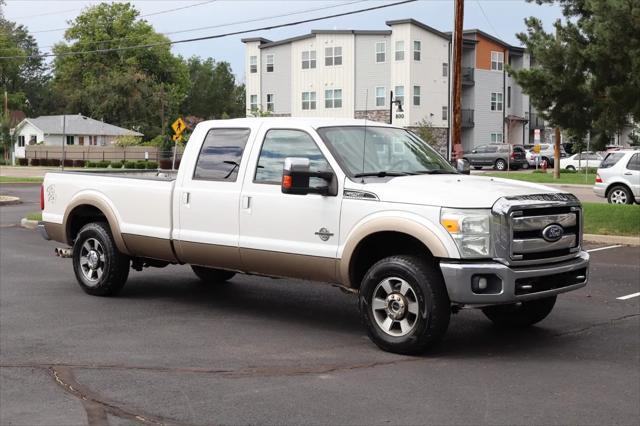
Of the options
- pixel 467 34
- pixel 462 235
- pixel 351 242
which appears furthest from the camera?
pixel 467 34

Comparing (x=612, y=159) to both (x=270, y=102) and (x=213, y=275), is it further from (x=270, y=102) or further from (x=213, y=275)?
(x=270, y=102)

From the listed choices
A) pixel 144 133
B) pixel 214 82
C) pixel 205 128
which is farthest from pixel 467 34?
pixel 205 128

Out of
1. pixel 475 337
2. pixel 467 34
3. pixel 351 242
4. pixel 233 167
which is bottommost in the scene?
pixel 475 337

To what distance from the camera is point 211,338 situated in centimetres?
770

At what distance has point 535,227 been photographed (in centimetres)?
703

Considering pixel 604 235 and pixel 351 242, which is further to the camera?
pixel 604 235

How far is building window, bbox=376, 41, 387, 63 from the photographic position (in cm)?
6256

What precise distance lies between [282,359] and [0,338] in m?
2.71

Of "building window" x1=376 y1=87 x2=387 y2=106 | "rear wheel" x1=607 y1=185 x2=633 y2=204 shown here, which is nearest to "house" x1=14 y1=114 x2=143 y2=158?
"building window" x1=376 y1=87 x2=387 y2=106

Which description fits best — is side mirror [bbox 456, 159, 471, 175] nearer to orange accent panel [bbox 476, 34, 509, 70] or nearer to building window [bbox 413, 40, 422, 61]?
building window [bbox 413, 40, 422, 61]

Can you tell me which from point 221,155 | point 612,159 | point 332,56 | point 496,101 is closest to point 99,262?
point 221,155

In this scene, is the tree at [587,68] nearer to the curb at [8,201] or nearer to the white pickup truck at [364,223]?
the white pickup truck at [364,223]

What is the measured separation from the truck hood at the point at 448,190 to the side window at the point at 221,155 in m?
1.63

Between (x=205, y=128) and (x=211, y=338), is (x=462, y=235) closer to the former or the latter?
(x=211, y=338)
